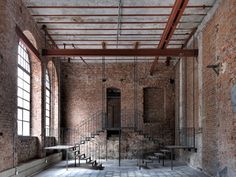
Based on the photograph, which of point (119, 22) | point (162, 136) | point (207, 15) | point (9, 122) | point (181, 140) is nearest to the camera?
point (9, 122)

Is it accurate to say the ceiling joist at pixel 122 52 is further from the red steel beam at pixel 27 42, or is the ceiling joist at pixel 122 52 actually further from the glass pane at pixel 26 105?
the glass pane at pixel 26 105

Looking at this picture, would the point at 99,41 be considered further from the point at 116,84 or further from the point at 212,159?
the point at 212,159

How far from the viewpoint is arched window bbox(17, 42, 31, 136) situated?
12133 millimetres

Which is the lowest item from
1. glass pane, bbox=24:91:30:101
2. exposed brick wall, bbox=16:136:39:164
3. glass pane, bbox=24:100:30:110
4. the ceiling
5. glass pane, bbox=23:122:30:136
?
exposed brick wall, bbox=16:136:39:164

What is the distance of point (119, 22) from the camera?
12.4 meters

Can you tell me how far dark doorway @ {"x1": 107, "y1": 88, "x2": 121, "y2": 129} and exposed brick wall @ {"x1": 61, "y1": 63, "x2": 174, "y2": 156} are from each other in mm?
680

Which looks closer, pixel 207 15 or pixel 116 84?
pixel 207 15

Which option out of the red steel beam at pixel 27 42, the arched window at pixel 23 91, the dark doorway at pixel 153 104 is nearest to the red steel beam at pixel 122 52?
the red steel beam at pixel 27 42

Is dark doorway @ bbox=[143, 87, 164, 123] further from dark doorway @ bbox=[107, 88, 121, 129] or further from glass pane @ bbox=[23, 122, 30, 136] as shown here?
glass pane @ bbox=[23, 122, 30, 136]

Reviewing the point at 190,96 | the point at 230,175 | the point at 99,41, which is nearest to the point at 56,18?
the point at 99,41

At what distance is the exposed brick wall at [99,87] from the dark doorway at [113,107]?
68 centimetres

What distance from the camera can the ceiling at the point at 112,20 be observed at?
10766 millimetres

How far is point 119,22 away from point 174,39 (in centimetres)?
335

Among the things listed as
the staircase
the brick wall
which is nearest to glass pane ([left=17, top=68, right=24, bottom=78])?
the brick wall
